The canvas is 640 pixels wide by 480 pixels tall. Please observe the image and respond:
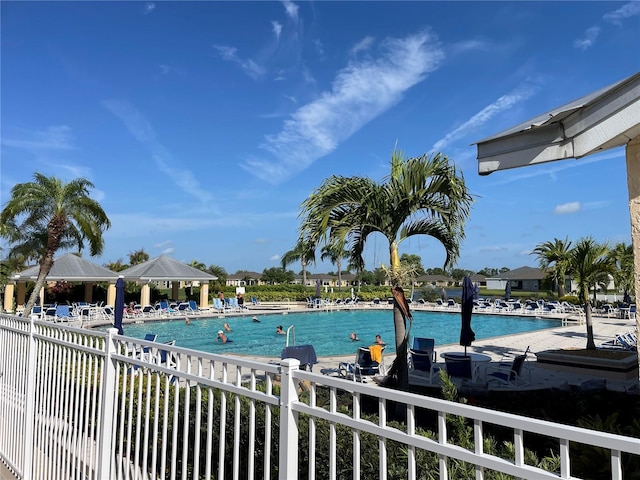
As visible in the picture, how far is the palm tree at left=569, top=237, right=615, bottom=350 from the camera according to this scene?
38.1ft

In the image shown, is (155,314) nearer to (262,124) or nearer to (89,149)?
(89,149)

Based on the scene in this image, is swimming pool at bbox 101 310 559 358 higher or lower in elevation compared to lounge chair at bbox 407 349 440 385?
lower

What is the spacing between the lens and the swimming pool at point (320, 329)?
17578mm

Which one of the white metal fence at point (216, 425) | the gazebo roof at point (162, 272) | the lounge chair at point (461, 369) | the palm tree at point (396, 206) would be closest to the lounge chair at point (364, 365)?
the lounge chair at point (461, 369)

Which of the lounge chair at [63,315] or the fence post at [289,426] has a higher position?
the fence post at [289,426]

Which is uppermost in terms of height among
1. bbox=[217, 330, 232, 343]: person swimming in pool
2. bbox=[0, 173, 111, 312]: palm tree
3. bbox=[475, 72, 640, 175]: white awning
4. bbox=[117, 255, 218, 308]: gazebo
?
bbox=[0, 173, 111, 312]: palm tree

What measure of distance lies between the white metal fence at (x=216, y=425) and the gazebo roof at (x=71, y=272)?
24756 millimetres

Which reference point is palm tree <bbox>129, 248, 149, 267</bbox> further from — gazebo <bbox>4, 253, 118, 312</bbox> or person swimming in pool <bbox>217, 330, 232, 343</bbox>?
person swimming in pool <bbox>217, 330, 232, 343</bbox>

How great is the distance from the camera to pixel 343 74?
687 inches

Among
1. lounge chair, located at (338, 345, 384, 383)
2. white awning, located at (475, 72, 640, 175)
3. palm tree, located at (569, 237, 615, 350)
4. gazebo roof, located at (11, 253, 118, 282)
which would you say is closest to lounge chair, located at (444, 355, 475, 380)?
lounge chair, located at (338, 345, 384, 383)

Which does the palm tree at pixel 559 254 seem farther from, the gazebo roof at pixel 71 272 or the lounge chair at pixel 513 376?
the gazebo roof at pixel 71 272

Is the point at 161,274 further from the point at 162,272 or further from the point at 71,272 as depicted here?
the point at 71,272

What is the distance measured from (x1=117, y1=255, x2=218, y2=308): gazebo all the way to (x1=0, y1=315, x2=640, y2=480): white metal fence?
25.2 m

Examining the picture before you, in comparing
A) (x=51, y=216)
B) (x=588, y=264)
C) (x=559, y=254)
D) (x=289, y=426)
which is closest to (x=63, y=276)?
(x=51, y=216)
